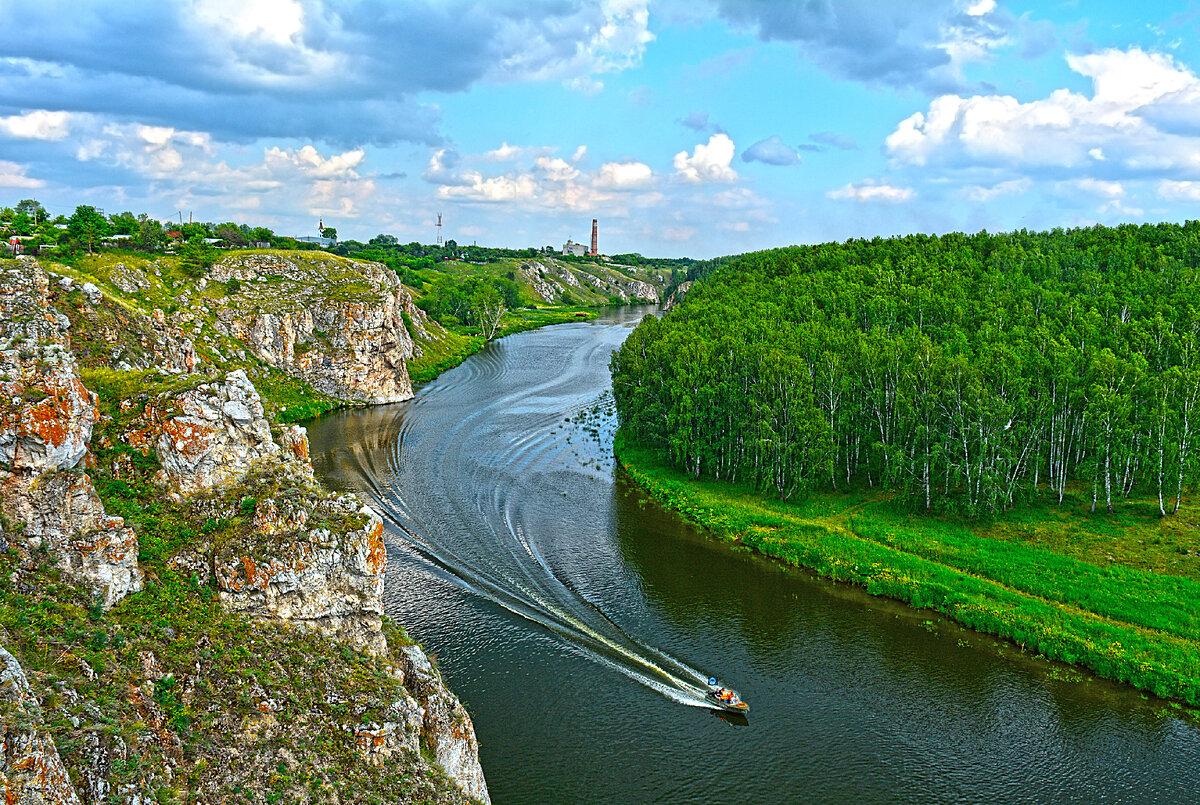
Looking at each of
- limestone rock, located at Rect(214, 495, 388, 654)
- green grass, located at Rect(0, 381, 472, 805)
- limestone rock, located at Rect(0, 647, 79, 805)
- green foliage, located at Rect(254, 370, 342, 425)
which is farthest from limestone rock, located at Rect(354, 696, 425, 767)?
green foliage, located at Rect(254, 370, 342, 425)

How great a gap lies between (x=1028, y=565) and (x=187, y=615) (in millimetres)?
48646

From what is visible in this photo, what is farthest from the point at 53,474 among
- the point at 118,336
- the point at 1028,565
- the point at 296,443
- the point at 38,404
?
the point at 1028,565

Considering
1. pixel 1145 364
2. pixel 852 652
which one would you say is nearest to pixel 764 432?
pixel 852 652

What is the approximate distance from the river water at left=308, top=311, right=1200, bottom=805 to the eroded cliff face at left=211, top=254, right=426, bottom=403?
38162 millimetres

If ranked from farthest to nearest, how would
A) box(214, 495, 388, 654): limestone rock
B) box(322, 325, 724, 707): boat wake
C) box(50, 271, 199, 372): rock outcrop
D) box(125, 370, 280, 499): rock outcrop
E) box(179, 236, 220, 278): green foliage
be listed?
box(179, 236, 220, 278): green foliage < box(50, 271, 199, 372): rock outcrop < box(322, 325, 724, 707): boat wake < box(125, 370, 280, 499): rock outcrop < box(214, 495, 388, 654): limestone rock

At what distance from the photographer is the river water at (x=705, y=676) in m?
29.4

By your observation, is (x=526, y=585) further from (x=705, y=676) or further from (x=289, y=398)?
(x=289, y=398)

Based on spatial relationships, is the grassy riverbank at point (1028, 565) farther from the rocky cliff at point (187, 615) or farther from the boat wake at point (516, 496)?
A: the rocky cliff at point (187, 615)

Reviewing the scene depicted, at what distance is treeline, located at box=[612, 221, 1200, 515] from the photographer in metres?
53.8

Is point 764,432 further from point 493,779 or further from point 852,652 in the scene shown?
point 493,779

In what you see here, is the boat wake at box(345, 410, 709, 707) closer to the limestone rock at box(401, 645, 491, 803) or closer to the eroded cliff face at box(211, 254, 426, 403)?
the limestone rock at box(401, 645, 491, 803)

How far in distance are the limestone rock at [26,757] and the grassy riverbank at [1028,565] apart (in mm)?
42830

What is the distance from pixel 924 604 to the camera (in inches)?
1718

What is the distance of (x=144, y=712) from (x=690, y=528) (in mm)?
41568
